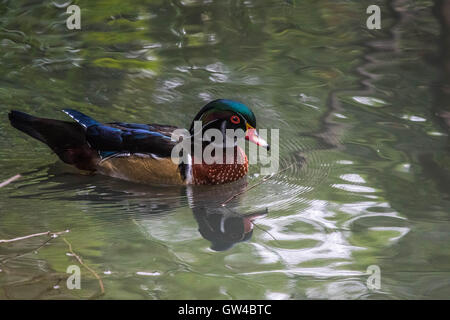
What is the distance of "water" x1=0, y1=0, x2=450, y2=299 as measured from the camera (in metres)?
4.49

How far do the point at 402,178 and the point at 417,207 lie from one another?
0.53 metres

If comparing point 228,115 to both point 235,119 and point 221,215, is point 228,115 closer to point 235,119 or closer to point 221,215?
point 235,119

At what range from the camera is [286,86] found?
7.89 m

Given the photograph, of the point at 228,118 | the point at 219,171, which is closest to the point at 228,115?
the point at 228,118

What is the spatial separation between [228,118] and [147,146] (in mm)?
785

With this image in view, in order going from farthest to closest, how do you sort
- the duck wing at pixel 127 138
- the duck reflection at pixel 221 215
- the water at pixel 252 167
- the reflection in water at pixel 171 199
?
the duck wing at pixel 127 138, the reflection in water at pixel 171 199, the duck reflection at pixel 221 215, the water at pixel 252 167

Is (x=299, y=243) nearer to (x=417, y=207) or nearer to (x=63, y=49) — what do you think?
(x=417, y=207)

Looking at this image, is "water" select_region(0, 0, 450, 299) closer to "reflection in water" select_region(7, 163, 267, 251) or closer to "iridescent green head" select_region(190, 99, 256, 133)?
"reflection in water" select_region(7, 163, 267, 251)

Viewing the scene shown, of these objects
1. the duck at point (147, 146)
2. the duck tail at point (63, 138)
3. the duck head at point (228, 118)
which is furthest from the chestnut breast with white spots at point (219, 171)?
Answer: the duck tail at point (63, 138)

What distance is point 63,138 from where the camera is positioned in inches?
254

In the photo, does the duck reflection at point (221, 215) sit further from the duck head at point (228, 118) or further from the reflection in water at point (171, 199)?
the duck head at point (228, 118)

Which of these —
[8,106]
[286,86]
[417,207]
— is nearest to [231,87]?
[286,86]

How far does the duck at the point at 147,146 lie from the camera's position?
6.16 m

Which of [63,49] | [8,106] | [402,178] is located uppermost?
[63,49]
